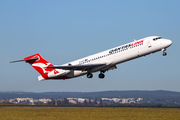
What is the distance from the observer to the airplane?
3638 cm

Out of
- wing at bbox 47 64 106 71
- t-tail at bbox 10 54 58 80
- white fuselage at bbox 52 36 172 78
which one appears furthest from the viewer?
t-tail at bbox 10 54 58 80

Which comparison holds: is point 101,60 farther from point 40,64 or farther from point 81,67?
point 40,64

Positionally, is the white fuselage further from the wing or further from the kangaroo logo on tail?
the kangaroo logo on tail

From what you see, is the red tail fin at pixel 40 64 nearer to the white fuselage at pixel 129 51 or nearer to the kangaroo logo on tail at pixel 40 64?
the kangaroo logo on tail at pixel 40 64

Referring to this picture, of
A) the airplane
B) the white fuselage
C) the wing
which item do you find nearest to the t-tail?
the airplane

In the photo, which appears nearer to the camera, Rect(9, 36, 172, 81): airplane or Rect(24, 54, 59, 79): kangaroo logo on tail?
Rect(9, 36, 172, 81): airplane

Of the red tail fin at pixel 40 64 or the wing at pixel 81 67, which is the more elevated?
the red tail fin at pixel 40 64

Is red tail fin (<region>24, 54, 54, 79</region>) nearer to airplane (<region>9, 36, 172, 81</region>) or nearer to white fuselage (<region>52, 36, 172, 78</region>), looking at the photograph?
airplane (<region>9, 36, 172, 81</region>)

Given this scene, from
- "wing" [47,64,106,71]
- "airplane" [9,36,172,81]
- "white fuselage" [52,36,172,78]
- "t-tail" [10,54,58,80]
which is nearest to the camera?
"white fuselage" [52,36,172,78]

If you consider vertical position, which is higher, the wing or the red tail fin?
the red tail fin

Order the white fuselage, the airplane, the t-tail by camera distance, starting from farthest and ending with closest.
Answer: the t-tail, the airplane, the white fuselage

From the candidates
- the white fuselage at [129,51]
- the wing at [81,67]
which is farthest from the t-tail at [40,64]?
the white fuselage at [129,51]

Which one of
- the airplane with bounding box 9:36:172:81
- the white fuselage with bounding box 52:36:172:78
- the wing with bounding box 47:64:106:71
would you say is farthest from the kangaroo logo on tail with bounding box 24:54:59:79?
the white fuselage with bounding box 52:36:172:78

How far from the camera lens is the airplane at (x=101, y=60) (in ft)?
119
